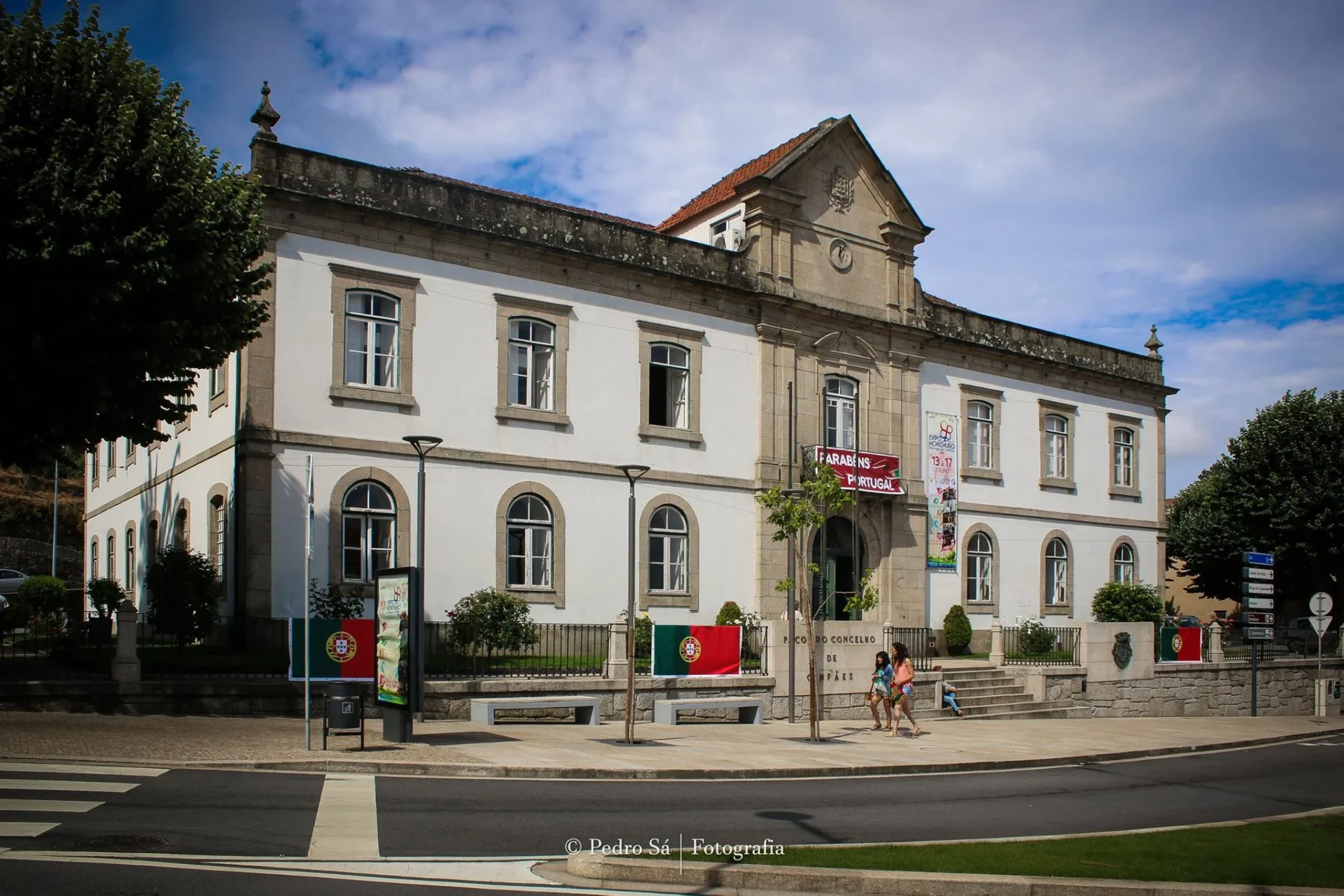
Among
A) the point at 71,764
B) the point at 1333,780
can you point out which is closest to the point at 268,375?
the point at 71,764

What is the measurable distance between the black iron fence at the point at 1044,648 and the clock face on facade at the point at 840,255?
10564mm

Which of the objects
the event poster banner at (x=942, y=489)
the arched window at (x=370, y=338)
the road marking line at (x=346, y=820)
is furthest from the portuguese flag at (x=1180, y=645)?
the road marking line at (x=346, y=820)

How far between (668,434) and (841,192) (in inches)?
344

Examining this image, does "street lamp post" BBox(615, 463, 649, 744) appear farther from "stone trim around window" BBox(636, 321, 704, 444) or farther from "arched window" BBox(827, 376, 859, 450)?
"arched window" BBox(827, 376, 859, 450)

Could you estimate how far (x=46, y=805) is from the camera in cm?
1134

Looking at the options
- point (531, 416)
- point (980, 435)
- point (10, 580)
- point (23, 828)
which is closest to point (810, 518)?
point (531, 416)

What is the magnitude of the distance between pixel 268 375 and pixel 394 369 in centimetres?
263

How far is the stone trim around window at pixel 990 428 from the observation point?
35625 mm

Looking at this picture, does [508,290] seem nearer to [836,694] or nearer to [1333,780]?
[836,694]

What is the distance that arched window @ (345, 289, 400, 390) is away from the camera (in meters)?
24.8

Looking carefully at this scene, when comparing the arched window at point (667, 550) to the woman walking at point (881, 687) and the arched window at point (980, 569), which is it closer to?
the woman walking at point (881, 687)

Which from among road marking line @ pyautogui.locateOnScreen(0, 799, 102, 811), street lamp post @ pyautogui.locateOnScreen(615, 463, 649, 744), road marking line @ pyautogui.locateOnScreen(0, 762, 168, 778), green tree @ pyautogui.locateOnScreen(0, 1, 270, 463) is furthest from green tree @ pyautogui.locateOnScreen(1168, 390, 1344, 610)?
road marking line @ pyautogui.locateOnScreen(0, 799, 102, 811)

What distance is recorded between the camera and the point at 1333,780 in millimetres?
18750

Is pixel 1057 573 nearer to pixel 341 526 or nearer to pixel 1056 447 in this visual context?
pixel 1056 447
